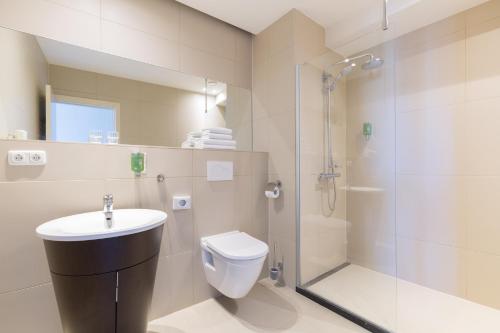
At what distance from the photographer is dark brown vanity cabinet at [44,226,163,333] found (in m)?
0.95

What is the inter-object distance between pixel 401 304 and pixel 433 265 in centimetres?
50

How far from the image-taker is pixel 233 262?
1.44m

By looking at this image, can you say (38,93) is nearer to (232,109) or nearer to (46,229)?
(46,229)

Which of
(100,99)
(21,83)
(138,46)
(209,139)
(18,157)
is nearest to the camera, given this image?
(18,157)

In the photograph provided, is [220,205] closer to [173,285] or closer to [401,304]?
[173,285]

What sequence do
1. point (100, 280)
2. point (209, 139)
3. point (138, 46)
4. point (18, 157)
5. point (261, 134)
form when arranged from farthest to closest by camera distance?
1. point (261, 134)
2. point (209, 139)
3. point (138, 46)
4. point (18, 157)
5. point (100, 280)

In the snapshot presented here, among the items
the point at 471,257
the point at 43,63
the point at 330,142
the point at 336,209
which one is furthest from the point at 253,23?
the point at 471,257

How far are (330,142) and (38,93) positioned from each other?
2119 millimetres

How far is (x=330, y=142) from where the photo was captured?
83.9 inches

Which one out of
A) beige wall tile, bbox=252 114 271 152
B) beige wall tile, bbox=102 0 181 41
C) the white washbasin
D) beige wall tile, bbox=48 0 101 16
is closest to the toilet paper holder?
beige wall tile, bbox=252 114 271 152

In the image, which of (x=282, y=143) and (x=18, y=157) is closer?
(x=18, y=157)

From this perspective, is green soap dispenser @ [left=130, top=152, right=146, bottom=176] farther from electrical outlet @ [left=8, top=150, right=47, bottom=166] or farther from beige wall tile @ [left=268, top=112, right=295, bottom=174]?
beige wall tile @ [left=268, top=112, right=295, bottom=174]

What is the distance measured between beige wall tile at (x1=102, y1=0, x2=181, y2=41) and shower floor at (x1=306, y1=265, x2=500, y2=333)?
2342 millimetres

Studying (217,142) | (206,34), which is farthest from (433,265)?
(206,34)
